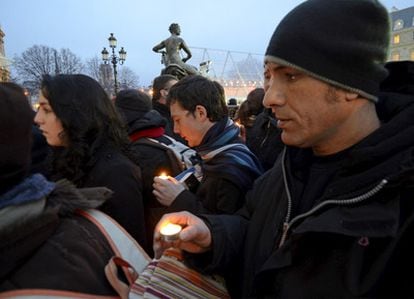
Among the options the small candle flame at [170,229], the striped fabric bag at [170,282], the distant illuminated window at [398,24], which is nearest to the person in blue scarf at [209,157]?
the striped fabric bag at [170,282]

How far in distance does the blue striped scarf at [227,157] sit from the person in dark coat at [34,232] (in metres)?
1.22

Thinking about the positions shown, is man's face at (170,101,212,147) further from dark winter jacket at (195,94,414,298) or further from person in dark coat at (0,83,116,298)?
person in dark coat at (0,83,116,298)

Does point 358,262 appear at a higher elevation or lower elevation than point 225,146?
higher

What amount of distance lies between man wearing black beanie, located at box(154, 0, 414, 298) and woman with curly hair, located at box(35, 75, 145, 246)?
0.94 m

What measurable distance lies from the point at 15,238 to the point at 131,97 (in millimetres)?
2832

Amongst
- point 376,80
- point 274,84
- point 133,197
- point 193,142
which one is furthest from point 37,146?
point 376,80

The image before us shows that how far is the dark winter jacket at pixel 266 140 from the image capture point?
3715 mm

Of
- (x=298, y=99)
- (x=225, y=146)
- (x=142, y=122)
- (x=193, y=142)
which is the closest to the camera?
(x=298, y=99)

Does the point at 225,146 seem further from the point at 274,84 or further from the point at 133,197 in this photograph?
the point at 274,84

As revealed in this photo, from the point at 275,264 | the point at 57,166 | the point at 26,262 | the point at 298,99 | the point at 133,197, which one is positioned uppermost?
the point at 298,99

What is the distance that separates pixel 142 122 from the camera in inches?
146

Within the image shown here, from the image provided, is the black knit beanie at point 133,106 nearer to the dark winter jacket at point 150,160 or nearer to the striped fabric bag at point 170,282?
the dark winter jacket at point 150,160

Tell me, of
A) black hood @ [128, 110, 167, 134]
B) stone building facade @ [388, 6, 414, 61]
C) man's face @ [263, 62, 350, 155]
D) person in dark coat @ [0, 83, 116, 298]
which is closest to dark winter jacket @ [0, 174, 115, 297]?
person in dark coat @ [0, 83, 116, 298]

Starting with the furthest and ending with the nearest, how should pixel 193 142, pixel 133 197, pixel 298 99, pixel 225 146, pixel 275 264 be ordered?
pixel 193 142
pixel 225 146
pixel 133 197
pixel 298 99
pixel 275 264
